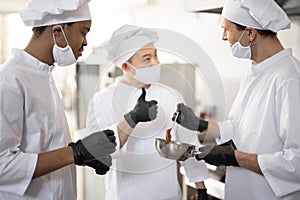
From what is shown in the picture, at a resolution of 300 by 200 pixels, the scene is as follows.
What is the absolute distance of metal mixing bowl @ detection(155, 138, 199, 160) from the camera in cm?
120

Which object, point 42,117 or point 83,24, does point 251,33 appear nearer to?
point 83,24

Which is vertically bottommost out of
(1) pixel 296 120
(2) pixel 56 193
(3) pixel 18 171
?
(2) pixel 56 193

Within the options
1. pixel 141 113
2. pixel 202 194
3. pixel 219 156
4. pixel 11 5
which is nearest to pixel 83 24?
pixel 141 113

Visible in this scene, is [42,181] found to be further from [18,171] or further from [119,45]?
[119,45]

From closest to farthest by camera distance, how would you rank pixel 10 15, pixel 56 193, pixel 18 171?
pixel 18 171
pixel 56 193
pixel 10 15

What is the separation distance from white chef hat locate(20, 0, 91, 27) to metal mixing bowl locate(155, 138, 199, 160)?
16.7 inches

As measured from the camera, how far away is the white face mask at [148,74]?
3.88 ft

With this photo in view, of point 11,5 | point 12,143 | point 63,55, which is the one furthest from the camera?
point 11,5

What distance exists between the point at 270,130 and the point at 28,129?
673 mm

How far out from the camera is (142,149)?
1233 millimetres

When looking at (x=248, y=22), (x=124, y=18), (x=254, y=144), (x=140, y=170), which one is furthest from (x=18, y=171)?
(x=124, y=18)

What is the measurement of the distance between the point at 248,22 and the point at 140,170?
55 cm

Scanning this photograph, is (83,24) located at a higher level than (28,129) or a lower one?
higher

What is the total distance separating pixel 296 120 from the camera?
1.10m
